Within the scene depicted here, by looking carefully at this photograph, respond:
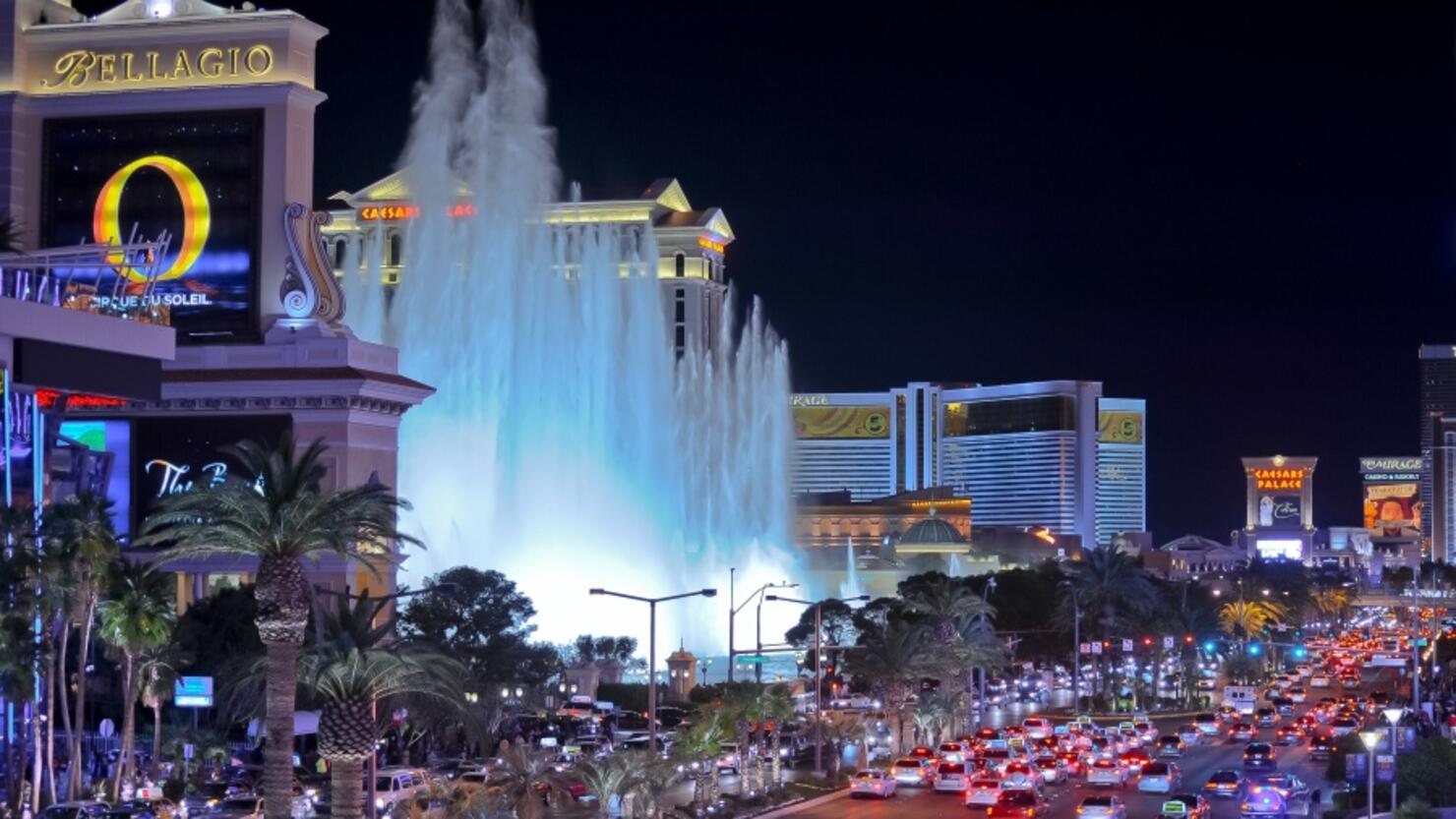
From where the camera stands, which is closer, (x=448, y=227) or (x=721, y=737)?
(x=721, y=737)

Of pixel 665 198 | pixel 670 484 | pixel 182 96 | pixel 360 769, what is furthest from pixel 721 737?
pixel 665 198

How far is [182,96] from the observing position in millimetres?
74875

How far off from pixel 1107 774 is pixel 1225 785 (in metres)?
5.81

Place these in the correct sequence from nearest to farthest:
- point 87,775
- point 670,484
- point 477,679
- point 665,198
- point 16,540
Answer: point 16,540 < point 87,775 < point 477,679 < point 670,484 < point 665,198

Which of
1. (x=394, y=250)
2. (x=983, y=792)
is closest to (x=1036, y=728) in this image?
(x=983, y=792)

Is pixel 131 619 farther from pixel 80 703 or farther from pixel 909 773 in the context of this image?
pixel 909 773

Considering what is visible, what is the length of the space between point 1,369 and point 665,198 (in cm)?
12325

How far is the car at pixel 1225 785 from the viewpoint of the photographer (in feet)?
154

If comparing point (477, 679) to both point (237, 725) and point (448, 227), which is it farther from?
point (448, 227)

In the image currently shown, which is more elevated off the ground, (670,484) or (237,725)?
(670,484)

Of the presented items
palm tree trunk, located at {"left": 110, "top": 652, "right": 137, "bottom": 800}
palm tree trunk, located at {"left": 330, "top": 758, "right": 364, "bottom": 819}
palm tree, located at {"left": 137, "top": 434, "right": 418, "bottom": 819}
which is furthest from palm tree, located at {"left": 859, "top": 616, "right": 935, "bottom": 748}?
palm tree, located at {"left": 137, "top": 434, "right": 418, "bottom": 819}

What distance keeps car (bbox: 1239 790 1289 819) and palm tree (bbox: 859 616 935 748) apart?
74.7 ft

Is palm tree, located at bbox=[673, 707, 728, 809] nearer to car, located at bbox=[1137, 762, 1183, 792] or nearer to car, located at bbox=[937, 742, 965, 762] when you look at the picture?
car, located at bbox=[937, 742, 965, 762]

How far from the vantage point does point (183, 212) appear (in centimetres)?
7394
